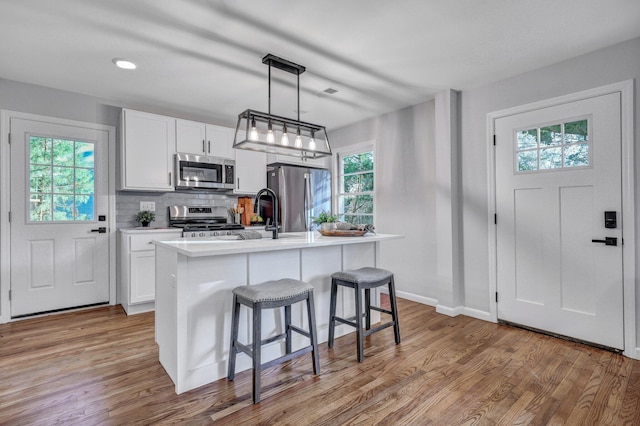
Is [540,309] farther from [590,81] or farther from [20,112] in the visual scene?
[20,112]

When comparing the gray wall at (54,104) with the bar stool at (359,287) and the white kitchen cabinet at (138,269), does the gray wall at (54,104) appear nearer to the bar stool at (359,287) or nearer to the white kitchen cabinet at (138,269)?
the white kitchen cabinet at (138,269)

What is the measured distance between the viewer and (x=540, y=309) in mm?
3006

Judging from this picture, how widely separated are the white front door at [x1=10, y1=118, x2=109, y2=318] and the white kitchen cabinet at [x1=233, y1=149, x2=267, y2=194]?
5.21 feet

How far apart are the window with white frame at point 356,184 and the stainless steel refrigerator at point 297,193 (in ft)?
0.81

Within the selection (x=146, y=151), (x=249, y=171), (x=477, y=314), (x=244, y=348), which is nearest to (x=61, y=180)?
(x=146, y=151)

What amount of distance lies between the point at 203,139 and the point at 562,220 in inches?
160

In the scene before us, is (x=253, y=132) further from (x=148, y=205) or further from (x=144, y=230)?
(x=148, y=205)

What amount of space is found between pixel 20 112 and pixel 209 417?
3661 millimetres

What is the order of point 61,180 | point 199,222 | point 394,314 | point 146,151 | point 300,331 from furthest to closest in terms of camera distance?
point 199,222 → point 146,151 → point 61,180 → point 394,314 → point 300,331

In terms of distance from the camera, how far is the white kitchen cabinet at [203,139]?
4.12 meters

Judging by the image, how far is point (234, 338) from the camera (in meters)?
2.11

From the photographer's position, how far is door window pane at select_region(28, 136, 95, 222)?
3.49 metres

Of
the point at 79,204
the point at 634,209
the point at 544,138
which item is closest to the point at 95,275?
the point at 79,204

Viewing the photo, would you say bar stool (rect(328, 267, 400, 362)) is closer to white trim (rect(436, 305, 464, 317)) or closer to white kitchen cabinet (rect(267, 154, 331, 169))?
white trim (rect(436, 305, 464, 317))
